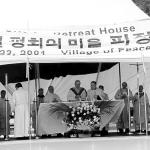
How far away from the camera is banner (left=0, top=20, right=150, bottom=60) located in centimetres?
1110

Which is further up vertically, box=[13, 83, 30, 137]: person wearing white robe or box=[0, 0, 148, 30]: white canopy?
box=[0, 0, 148, 30]: white canopy

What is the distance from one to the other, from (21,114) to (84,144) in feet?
8.46

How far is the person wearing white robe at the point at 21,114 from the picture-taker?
13227mm

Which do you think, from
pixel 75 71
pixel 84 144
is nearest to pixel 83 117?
pixel 84 144

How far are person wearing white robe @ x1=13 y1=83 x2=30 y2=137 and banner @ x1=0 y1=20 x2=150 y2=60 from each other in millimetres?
2494

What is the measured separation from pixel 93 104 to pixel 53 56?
2002 millimetres

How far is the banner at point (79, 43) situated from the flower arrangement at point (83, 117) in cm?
167

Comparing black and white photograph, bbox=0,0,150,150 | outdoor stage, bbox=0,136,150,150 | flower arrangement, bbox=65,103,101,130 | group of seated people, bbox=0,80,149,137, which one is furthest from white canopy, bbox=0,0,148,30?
outdoor stage, bbox=0,136,150,150

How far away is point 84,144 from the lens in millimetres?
11477

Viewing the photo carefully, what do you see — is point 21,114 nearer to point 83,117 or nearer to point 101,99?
point 83,117

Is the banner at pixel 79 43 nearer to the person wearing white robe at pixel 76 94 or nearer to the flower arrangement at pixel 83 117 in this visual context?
the flower arrangement at pixel 83 117

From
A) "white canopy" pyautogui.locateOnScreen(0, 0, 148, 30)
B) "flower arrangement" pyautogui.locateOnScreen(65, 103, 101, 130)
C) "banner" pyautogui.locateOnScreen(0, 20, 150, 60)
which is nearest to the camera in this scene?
"banner" pyautogui.locateOnScreen(0, 20, 150, 60)

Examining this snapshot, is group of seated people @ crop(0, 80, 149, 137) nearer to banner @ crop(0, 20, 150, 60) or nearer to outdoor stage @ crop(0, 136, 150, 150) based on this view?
outdoor stage @ crop(0, 136, 150, 150)

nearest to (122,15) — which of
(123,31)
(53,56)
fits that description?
(123,31)
